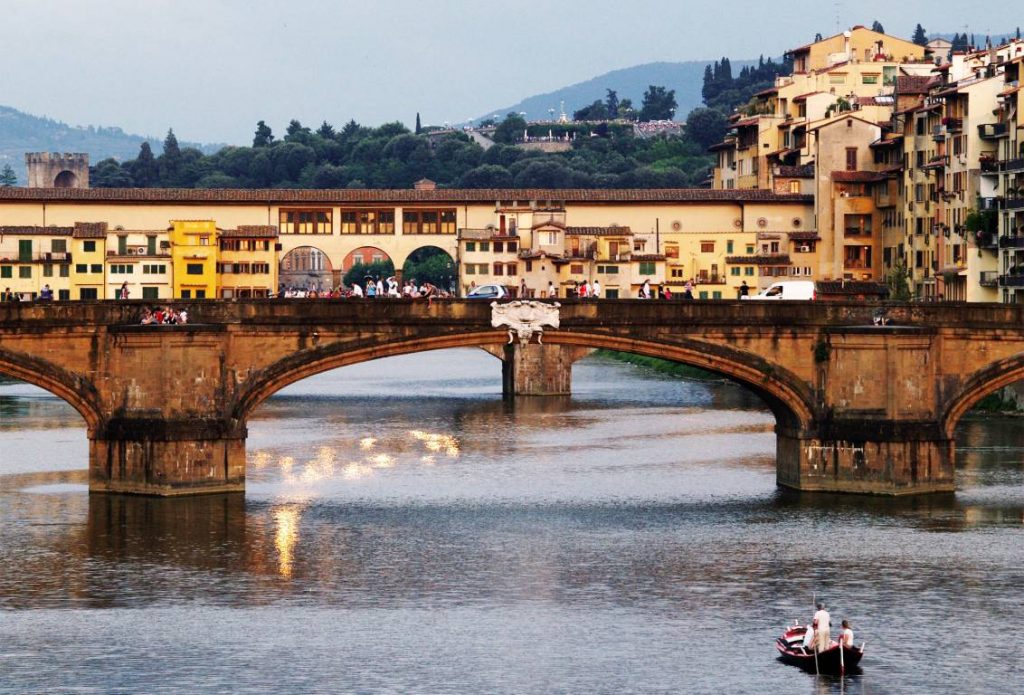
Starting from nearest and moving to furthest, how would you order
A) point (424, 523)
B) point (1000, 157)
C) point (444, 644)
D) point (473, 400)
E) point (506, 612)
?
point (444, 644) < point (506, 612) < point (424, 523) < point (1000, 157) < point (473, 400)

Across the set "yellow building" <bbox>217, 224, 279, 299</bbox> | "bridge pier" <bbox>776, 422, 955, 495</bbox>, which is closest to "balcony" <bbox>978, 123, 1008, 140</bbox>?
"yellow building" <bbox>217, 224, 279, 299</bbox>

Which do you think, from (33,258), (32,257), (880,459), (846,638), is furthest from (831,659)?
(32,257)

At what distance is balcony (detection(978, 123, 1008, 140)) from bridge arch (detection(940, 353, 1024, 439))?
3980cm

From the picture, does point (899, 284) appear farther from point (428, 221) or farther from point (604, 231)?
point (428, 221)

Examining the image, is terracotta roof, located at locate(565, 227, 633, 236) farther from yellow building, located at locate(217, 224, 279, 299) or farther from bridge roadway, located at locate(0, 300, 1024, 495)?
Result: bridge roadway, located at locate(0, 300, 1024, 495)

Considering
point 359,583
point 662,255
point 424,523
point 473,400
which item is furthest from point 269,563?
point 662,255

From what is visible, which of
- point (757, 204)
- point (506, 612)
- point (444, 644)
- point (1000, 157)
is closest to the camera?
point (444, 644)

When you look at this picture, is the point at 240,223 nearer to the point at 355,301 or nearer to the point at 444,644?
the point at 355,301

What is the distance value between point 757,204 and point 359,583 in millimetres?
72506

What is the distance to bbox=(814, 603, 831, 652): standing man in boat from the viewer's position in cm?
4662

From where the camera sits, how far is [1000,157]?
106 m

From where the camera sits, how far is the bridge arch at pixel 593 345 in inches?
2697

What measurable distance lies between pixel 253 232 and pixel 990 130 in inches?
1559

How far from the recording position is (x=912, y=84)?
12794 centimetres
